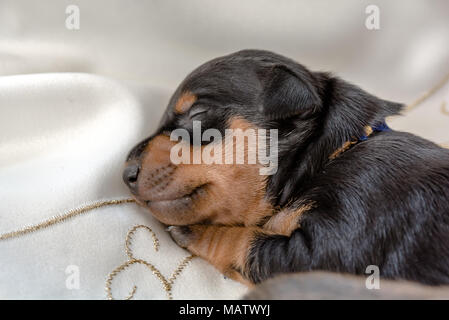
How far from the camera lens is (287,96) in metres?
1.84

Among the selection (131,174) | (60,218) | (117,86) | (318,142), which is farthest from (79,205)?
(318,142)

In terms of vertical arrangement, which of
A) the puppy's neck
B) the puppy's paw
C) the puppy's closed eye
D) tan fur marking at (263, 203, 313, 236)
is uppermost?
the puppy's closed eye

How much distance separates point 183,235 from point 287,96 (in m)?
0.68

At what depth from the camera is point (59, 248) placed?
1.96 meters

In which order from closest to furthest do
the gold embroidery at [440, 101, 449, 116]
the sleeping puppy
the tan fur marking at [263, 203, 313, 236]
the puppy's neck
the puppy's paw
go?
the sleeping puppy, the tan fur marking at [263, 203, 313, 236], the puppy's neck, the puppy's paw, the gold embroidery at [440, 101, 449, 116]

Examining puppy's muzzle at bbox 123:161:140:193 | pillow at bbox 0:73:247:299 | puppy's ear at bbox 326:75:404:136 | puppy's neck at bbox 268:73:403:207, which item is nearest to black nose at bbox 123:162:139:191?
puppy's muzzle at bbox 123:161:140:193

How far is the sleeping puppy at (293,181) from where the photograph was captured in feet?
5.44

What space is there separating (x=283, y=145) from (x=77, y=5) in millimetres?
1813

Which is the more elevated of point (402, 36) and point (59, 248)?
point (402, 36)

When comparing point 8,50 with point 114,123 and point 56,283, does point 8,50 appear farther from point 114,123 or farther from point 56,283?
point 56,283

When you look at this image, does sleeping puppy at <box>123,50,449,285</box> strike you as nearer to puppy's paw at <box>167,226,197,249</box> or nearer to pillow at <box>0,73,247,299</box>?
puppy's paw at <box>167,226,197,249</box>

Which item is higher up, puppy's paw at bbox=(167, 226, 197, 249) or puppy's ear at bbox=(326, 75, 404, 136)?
puppy's ear at bbox=(326, 75, 404, 136)

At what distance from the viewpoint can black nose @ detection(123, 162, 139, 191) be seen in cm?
194
